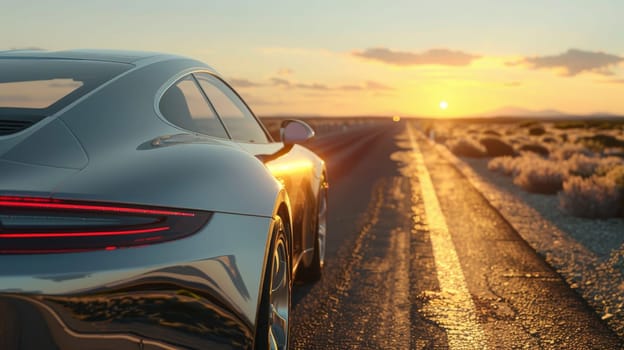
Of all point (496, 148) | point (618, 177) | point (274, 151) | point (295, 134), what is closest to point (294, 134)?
point (295, 134)

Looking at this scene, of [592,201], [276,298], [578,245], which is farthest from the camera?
[592,201]

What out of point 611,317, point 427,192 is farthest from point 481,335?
point 427,192

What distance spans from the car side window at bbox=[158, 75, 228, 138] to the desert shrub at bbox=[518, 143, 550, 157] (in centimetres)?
2792

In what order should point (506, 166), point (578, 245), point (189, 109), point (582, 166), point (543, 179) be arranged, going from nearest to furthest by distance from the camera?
point (189, 109), point (578, 245), point (543, 179), point (582, 166), point (506, 166)

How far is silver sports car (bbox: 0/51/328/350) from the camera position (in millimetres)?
1866

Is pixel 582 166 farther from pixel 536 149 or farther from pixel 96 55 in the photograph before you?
pixel 96 55

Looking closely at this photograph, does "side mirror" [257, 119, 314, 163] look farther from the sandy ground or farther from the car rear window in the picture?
the sandy ground

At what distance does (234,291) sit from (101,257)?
1.77 feet

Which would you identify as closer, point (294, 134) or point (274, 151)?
point (274, 151)

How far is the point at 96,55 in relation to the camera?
10.7 feet

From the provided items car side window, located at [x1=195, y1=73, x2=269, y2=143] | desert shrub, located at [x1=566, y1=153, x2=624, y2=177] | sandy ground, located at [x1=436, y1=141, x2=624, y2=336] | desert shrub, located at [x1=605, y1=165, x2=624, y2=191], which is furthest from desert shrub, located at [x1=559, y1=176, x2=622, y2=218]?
car side window, located at [x1=195, y1=73, x2=269, y2=143]

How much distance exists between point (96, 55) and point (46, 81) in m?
0.48

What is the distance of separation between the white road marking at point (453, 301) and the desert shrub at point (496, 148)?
21.3 meters

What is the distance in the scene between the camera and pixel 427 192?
1334cm
